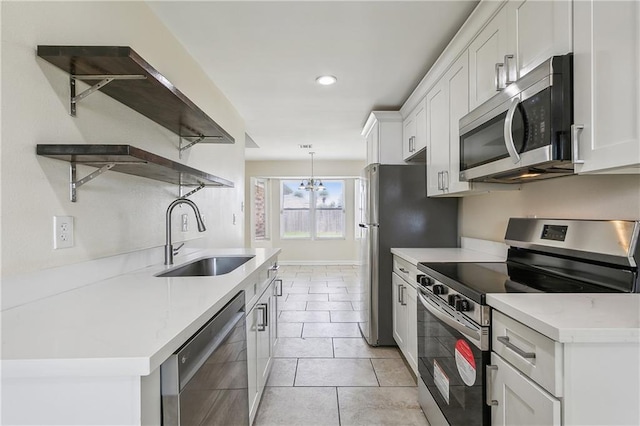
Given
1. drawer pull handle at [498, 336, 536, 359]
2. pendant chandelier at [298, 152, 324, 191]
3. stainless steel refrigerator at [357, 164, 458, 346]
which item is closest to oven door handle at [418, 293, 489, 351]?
drawer pull handle at [498, 336, 536, 359]

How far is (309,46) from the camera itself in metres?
2.29

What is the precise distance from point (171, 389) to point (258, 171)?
6899 mm

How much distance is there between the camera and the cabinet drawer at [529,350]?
0.92 m

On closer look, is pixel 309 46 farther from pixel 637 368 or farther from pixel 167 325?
pixel 637 368

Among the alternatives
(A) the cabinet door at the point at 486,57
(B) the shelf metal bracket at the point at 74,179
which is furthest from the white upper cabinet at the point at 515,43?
(B) the shelf metal bracket at the point at 74,179

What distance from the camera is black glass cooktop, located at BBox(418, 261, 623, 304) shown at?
1.31 metres

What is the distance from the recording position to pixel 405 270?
254 centimetres

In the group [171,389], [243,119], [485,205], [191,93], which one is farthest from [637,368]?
[243,119]

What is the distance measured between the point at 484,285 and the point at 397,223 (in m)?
1.59

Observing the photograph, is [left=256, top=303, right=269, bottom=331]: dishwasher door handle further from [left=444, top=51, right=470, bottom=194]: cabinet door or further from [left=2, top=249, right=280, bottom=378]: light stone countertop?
[left=444, top=51, right=470, bottom=194]: cabinet door

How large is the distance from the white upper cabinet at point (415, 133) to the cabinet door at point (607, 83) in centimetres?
165

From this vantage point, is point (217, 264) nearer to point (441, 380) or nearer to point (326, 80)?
point (441, 380)

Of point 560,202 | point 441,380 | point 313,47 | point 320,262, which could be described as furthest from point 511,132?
point 320,262

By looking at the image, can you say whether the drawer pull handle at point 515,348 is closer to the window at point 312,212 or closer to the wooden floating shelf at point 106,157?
the wooden floating shelf at point 106,157
